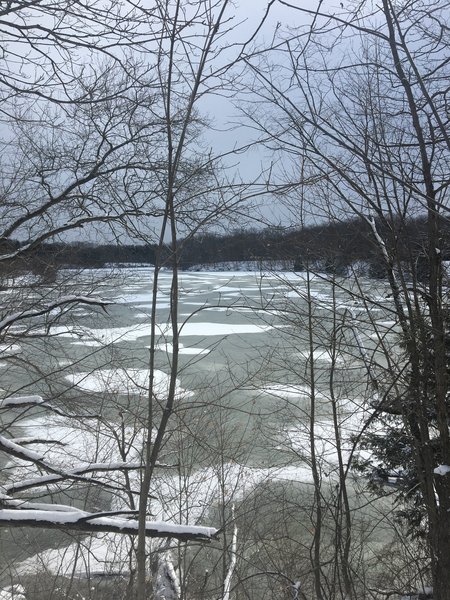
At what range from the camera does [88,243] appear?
9.67 metres

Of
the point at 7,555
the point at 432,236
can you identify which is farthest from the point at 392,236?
the point at 7,555

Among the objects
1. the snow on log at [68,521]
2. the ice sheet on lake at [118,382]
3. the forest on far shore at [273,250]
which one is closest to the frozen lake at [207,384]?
the ice sheet on lake at [118,382]

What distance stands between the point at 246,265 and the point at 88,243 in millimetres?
4298

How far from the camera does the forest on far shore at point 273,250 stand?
134 inches

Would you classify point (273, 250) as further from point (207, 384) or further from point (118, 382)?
point (118, 382)

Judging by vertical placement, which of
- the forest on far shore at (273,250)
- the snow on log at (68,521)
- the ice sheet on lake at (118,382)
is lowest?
the ice sheet on lake at (118,382)

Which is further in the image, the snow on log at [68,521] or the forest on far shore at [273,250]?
the snow on log at [68,521]

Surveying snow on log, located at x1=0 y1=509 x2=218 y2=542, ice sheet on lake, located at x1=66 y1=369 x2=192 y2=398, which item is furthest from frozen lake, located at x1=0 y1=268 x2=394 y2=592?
snow on log, located at x1=0 y1=509 x2=218 y2=542

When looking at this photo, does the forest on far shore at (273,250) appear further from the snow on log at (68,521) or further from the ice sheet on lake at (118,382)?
the snow on log at (68,521)

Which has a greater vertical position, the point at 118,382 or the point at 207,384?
the point at 207,384

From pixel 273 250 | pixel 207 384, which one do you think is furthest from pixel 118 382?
pixel 273 250

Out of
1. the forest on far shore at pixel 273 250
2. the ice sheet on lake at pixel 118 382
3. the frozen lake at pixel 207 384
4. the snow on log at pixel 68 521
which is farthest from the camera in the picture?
the ice sheet on lake at pixel 118 382

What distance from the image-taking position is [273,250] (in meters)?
6.54

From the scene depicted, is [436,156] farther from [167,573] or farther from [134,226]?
[167,573]
